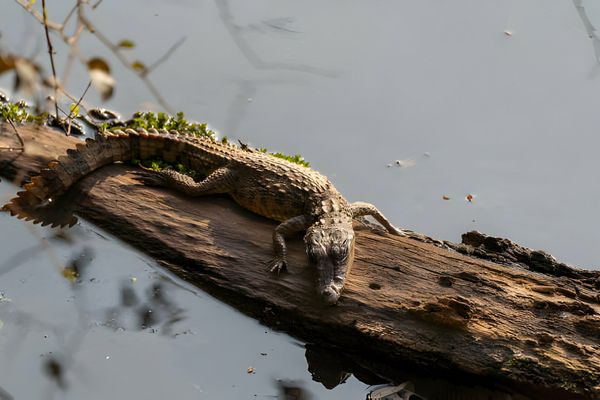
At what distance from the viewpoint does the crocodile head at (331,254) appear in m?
4.74

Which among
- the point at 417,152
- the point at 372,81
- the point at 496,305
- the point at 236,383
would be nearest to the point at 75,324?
the point at 236,383

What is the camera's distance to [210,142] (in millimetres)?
6035

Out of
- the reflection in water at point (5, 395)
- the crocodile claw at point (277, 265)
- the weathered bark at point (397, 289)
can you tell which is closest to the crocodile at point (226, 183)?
the weathered bark at point (397, 289)

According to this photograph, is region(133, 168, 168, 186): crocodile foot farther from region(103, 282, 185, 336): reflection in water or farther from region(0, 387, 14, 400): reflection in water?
region(0, 387, 14, 400): reflection in water

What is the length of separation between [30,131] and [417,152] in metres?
3.26

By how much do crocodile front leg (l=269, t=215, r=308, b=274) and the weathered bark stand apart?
7 centimetres

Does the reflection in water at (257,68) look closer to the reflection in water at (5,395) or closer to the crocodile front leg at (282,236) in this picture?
the crocodile front leg at (282,236)

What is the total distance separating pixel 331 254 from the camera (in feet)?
16.3

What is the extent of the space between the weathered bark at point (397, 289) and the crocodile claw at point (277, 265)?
0.04m

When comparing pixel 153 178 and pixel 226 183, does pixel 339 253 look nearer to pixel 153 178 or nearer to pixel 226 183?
pixel 226 183

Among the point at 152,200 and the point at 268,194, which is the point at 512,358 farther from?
the point at 152,200

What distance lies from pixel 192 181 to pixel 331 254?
133 cm

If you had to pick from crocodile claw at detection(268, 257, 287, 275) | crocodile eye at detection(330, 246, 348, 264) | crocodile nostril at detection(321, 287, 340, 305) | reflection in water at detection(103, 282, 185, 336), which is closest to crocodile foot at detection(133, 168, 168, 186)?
reflection in water at detection(103, 282, 185, 336)

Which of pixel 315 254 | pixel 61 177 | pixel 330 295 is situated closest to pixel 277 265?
pixel 315 254
